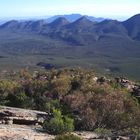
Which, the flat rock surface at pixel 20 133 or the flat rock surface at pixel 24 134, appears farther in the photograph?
the flat rock surface at pixel 24 134

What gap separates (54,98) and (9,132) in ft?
59.9

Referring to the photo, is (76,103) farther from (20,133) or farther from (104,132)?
(20,133)

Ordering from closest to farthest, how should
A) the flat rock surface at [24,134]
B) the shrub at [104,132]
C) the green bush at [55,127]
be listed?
the flat rock surface at [24,134] → the shrub at [104,132] → the green bush at [55,127]

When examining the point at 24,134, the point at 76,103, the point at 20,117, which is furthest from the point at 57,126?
the point at 76,103

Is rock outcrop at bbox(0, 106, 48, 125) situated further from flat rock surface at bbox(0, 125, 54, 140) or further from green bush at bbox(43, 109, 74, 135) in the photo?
green bush at bbox(43, 109, 74, 135)

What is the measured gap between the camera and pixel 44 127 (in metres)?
34.7

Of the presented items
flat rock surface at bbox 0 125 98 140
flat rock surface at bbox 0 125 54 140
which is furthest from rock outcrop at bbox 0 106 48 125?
flat rock surface at bbox 0 125 54 140

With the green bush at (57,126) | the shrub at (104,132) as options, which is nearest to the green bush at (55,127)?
the green bush at (57,126)

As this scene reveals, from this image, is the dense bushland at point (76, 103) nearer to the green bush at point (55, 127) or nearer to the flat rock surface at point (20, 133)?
the green bush at point (55, 127)

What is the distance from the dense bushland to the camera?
122 feet

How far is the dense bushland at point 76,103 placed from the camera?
122 feet

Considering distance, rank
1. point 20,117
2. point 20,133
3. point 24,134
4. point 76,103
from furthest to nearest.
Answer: point 76,103 → point 20,117 → point 20,133 → point 24,134

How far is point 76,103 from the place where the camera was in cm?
4100

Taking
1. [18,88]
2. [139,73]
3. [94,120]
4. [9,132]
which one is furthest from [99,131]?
[139,73]
